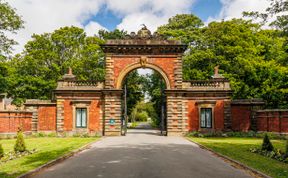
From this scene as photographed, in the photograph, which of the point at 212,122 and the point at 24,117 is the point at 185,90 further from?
the point at 24,117

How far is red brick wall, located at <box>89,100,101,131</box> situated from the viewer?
90.0ft

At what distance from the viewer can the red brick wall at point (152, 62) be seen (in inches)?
1092

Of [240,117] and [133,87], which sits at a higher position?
[133,87]

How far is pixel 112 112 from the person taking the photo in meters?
27.3

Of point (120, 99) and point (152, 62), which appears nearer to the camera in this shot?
point (120, 99)

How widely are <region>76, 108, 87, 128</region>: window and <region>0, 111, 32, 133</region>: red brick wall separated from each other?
4.29 m

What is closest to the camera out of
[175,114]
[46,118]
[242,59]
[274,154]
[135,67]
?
[274,154]

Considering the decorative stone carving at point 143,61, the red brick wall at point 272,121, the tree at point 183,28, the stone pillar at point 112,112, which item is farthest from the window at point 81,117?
the tree at point 183,28

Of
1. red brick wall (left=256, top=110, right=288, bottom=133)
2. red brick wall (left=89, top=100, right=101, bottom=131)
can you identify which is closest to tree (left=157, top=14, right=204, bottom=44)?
red brick wall (left=256, top=110, right=288, bottom=133)

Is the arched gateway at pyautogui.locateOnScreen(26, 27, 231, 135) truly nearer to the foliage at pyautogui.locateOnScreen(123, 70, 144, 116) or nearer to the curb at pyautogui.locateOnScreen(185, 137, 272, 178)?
the curb at pyautogui.locateOnScreen(185, 137, 272, 178)

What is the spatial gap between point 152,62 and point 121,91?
3.90 m

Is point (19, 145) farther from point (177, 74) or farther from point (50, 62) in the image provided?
point (50, 62)

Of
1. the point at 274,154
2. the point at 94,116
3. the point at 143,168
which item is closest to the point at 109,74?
the point at 94,116

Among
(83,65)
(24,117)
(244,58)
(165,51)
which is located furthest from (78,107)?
(244,58)
